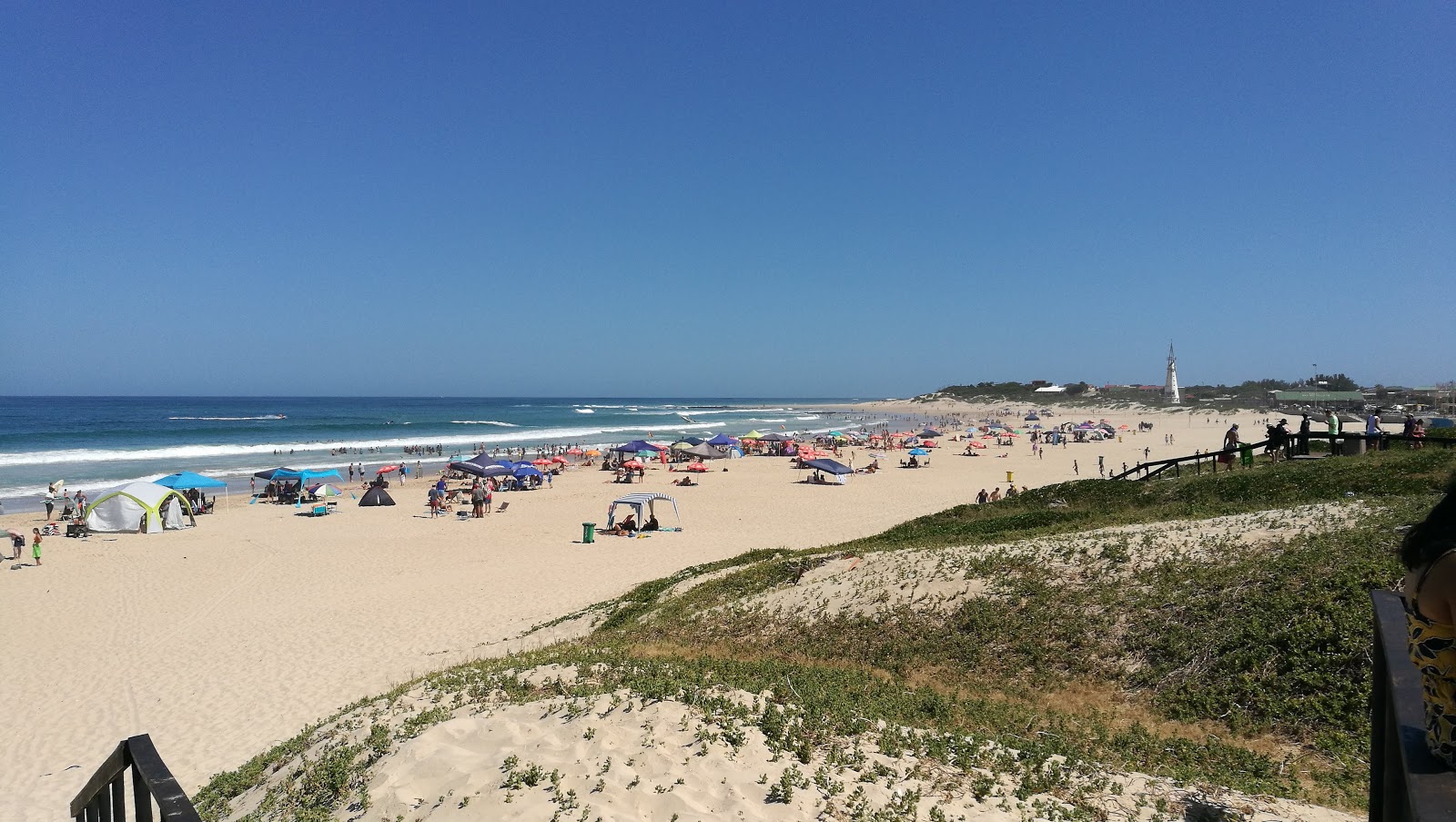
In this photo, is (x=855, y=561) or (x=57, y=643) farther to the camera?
(x=57, y=643)

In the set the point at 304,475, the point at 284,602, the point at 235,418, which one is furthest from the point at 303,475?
the point at 235,418

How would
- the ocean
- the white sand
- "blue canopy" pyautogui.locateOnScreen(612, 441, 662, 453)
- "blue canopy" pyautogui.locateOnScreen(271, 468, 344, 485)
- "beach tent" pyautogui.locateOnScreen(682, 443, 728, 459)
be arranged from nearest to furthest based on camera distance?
1. the white sand
2. "blue canopy" pyautogui.locateOnScreen(271, 468, 344, 485)
3. "blue canopy" pyautogui.locateOnScreen(612, 441, 662, 453)
4. the ocean
5. "beach tent" pyautogui.locateOnScreen(682, 443, 728, 459)

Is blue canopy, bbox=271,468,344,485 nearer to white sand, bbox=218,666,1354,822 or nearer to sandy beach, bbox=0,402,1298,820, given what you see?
sandy beach, bbox=0,402,1298,820

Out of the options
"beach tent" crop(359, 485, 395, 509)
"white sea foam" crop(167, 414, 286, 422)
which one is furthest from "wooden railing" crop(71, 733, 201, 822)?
"white sea foam" crop(167, 414, 286, 422)

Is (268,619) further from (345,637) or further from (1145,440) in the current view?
(1145,440)

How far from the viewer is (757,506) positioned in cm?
2817

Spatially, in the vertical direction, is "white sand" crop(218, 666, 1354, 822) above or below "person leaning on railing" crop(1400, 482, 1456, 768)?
below

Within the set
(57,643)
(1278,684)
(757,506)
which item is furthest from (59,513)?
(1278,684)

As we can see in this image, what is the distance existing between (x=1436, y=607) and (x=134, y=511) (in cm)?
3131

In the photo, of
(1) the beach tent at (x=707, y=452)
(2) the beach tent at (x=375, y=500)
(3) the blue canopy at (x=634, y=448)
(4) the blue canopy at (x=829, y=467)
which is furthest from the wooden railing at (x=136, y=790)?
(1) the beach tent at (x=707, y=452)

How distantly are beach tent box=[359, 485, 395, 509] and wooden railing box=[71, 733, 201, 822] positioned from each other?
28817 millimetres

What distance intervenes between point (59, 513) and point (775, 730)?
3394cm

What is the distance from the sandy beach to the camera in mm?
9570

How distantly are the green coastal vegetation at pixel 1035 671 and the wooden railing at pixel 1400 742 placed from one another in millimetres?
2028
